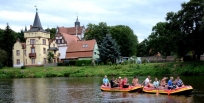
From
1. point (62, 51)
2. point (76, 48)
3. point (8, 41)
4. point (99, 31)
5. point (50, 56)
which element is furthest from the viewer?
point (99, 31)

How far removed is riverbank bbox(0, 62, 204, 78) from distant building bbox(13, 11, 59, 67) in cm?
1228

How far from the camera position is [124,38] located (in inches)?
3302

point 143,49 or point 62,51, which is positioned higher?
point 143,49

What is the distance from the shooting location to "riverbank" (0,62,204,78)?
169 ft

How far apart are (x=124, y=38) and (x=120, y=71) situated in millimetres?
29895

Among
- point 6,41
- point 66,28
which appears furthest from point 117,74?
point 66,28

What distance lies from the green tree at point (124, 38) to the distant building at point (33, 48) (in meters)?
18.3

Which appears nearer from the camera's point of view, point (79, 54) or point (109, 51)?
point (109, 51)

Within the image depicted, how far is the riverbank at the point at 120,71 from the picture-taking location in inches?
2023

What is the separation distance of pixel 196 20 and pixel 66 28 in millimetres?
69234

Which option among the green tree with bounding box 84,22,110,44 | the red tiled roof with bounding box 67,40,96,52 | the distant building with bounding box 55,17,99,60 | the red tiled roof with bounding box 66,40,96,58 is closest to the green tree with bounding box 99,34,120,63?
the distant building with bounding box 55,17,99,60

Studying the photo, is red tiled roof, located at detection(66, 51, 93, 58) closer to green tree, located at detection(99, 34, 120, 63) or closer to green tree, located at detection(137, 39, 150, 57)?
green tree, located at detection(99, 34, 120, 63)

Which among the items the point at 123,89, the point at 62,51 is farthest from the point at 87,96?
the point at 62,51

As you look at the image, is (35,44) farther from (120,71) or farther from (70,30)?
(70,30)
